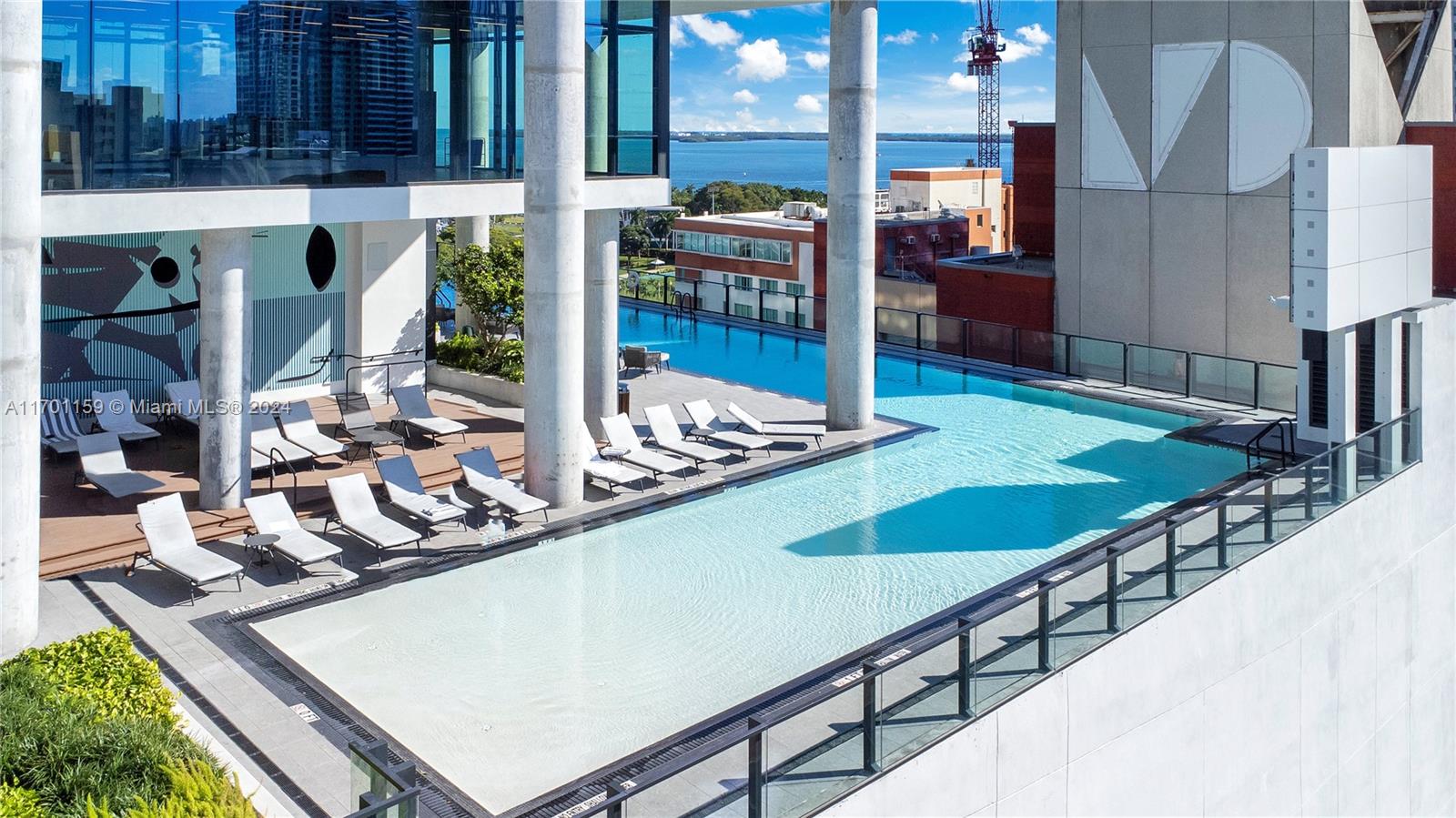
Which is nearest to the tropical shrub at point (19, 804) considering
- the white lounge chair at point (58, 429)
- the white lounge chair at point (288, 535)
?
the white lounge chair at point (288, 535)

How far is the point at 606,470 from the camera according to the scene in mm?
15594

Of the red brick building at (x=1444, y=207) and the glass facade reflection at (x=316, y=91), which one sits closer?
the glass facade reflection at (x=316, y=91)

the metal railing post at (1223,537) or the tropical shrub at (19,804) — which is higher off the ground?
the metal railing post at (1223,537)

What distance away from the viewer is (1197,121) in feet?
77.1

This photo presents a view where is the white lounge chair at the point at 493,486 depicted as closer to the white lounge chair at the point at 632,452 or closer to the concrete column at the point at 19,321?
the white lounge chair at the point at 632,452

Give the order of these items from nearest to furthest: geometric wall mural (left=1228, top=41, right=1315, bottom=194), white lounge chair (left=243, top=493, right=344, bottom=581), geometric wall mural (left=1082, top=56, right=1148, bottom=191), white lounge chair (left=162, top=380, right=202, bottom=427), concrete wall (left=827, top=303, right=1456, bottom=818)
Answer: concrete wall (left=827, top=303, right=1456, bottom=818) → white lounge chair (left=243, top=493, right=344, bottom=581) → white lounge chair (left=162, top=380, right=202, bottom=427) → geometric wall mural (left=1228, top=41, right=1315, bottom=194) → geometric wall mural (left=1082, top=56, right=1148, bottom=191)

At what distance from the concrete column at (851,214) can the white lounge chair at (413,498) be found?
6.65 m

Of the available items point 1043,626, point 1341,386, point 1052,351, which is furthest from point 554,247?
point 1052,351

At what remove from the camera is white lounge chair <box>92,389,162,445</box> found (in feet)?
54.4

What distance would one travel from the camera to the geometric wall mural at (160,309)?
17594 mm

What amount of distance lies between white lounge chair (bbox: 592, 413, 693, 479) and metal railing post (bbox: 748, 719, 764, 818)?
8.11 m

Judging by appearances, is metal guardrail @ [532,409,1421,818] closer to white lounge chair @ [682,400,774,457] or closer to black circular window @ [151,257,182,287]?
white lounge chair @ [682,400,774,457]

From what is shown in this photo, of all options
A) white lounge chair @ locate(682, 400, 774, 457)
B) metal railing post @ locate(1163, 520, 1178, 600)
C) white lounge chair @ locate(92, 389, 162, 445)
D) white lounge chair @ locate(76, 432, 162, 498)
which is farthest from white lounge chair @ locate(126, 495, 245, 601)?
metal railing post @ locate(1163, 520, 1178, 600)

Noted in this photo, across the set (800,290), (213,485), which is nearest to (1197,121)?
(213,485)
